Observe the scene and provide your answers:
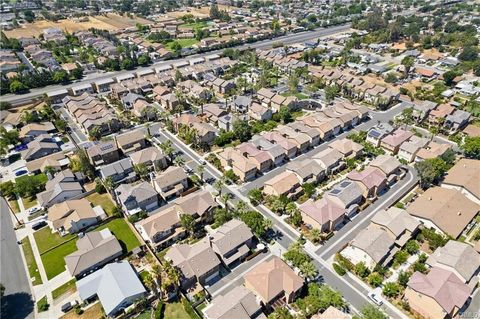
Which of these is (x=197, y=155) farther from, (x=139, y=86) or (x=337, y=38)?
(x=337, y=38)

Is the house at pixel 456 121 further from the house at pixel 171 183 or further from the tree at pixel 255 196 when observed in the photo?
the house at pixel 171 183

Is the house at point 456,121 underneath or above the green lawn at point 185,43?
underneath

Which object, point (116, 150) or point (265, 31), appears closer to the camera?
point (116, 150)

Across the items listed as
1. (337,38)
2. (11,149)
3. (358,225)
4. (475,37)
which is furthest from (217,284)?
(475,37)

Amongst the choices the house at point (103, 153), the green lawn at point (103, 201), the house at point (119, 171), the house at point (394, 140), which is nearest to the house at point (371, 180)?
the house at point (394, 140)

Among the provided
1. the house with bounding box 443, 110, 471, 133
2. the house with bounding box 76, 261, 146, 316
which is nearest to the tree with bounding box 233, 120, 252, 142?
the house with bounding box 76, 261, 146, 316

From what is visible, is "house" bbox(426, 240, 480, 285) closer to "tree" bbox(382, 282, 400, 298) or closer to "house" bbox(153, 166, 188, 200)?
"tree" bbox(382, 282, 400, 298)
